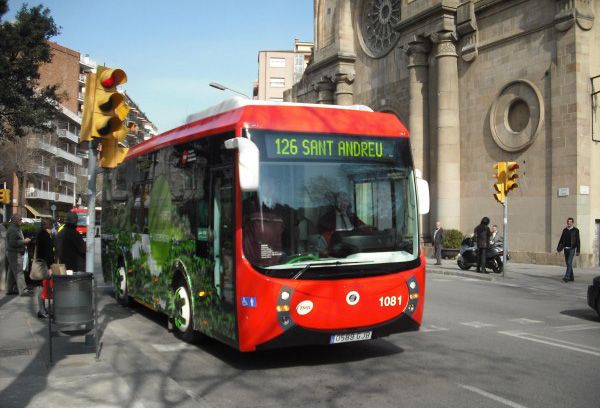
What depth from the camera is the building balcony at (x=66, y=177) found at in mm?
80500

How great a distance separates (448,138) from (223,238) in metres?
22.4

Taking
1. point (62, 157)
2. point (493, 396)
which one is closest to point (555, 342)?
point (493, 396)

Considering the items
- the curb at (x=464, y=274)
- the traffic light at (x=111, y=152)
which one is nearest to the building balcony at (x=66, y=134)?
the curb at (x=464, y=274)

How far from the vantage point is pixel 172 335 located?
8.95m

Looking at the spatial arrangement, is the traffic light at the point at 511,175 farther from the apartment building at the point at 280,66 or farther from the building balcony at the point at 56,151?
the apartment building at the point at 280,66

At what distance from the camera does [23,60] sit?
71.9ft

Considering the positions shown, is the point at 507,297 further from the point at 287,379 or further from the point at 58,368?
the point at 58,368

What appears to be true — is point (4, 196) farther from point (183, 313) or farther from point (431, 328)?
point (431, 328)

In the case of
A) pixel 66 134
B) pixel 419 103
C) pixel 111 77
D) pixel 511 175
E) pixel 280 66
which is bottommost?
pixel 511 175

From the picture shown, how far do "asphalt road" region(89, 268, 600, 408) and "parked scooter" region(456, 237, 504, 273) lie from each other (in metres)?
9.41

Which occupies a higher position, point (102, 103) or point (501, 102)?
point (501, 102)

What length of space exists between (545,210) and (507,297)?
1044 centimetres

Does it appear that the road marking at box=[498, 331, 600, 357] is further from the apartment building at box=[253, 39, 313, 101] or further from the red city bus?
the apartment building at box=[253, 39, 313, 101]

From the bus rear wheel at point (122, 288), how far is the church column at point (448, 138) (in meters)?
18.4
